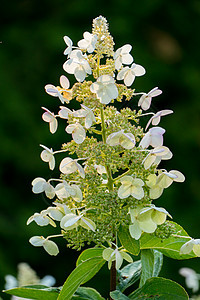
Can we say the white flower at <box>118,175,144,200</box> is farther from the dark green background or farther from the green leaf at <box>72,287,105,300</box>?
the dark green background

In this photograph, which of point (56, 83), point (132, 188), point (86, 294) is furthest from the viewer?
point (56, 83)

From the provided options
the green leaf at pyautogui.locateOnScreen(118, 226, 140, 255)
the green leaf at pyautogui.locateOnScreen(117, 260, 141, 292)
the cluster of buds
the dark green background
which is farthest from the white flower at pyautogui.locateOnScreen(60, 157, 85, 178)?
the dark green background

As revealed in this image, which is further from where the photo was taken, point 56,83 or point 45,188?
point 56,83

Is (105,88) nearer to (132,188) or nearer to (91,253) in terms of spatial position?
(132,188)

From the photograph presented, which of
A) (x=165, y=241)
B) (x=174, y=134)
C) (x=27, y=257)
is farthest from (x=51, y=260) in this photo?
(x=165, y=241)

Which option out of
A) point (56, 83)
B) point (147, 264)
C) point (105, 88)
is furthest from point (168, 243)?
point (56, 83)

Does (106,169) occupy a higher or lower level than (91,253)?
higher

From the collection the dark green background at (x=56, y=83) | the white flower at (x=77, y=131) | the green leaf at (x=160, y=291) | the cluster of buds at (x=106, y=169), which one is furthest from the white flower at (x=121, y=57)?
the dark green background at (x=56, y=83)
